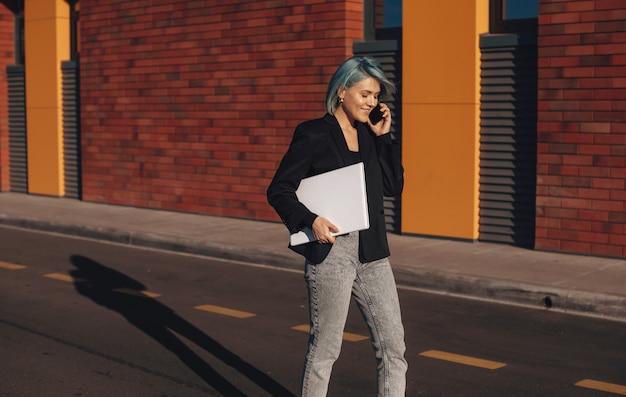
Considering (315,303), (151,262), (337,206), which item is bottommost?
(151,262)

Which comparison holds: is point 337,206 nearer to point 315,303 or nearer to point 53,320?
point 315,303

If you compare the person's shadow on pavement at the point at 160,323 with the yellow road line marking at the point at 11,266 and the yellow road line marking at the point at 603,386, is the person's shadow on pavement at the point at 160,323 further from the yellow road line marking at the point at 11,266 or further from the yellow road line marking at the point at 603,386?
the yellow road line marking at the point at 603,386

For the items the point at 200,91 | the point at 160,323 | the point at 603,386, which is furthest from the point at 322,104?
the point at 603,386

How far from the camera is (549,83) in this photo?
12148 mm

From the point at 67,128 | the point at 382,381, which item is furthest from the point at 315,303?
the point at 67,128

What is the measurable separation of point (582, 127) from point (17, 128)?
12.1 meters

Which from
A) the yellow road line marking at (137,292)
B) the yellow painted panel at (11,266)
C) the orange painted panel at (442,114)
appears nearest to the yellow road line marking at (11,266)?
the yellow painted panel at (11,266)

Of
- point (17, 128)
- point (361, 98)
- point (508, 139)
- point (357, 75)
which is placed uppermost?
point (357, 75)

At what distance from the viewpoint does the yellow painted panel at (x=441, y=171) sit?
13.1 meters

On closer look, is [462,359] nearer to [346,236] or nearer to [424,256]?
[346,236]

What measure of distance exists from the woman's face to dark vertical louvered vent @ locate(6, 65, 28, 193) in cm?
1639

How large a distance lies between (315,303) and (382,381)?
47 centimetres

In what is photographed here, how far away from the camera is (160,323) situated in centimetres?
Answer: 905

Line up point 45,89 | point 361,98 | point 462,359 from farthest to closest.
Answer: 1. point 45,89
2. point 462,359
3. point 361,98
